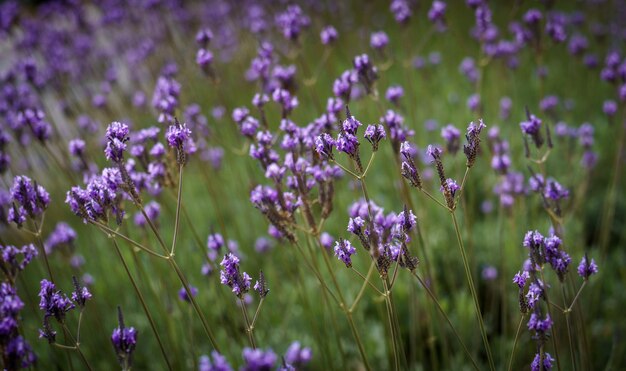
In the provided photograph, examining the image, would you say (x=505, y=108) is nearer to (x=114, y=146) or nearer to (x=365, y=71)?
(x=365, y=71)

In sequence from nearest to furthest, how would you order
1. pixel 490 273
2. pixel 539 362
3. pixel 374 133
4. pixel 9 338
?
1. pixel 9 338
2. pixel 539 362
3. pixel 374 133
4. pixel 490 273

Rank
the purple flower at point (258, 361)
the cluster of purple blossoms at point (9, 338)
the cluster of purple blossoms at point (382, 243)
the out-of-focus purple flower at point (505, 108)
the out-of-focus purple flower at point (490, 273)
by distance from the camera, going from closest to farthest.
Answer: the purple flower at point (258, 361) → the cluster of purple blossoms at point (9, 338) → the cluster of purple blossoms at point (382, 243) → the out-of-focus purple flower at point (490, 273) → the out-of-focus purple flower at point (505, 108)

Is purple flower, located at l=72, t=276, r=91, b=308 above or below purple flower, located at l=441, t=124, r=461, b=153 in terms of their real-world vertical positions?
below

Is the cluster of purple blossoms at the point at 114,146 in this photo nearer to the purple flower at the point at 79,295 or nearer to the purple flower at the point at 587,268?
the purple flower at the point at 79,295

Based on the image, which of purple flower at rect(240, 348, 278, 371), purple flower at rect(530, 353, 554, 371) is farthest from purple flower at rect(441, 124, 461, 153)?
purple flower at rect(240, 348, 278, 371)

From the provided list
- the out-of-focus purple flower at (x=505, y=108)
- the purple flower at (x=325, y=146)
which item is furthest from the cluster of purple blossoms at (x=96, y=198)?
the out-of-focus purple flower at (x=505, y=108)

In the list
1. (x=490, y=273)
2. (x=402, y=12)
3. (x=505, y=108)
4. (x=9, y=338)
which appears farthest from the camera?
(x=505, y=108)

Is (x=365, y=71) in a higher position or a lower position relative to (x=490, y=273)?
higher

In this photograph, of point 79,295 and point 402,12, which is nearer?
point 79,295

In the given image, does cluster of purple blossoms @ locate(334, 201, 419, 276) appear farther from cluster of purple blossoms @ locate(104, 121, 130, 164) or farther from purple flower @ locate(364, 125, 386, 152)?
cluster of purple blossoms @ locate(104, 121, 130, 164)

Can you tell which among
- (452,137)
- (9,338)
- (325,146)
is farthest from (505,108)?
(9,338)

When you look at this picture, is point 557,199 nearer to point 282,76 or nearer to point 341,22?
point 282,76
